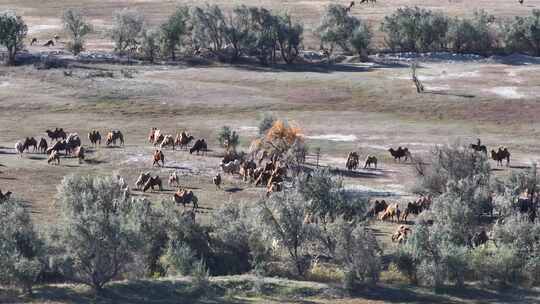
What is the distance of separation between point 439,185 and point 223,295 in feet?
58.5

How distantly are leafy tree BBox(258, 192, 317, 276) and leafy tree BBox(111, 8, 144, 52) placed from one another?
203ft

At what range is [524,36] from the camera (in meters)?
99.2

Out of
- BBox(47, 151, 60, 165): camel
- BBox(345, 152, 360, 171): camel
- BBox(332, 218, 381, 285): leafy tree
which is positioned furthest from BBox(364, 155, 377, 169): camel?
BBox(332, 218, 381, 285): leafy tree

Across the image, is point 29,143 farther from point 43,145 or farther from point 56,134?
point 56,134

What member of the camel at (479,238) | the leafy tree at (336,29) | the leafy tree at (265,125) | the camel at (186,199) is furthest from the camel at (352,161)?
the leafy tree at (336,29)

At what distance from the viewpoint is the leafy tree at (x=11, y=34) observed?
85.8 meters

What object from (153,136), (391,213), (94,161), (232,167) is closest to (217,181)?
(232,167)

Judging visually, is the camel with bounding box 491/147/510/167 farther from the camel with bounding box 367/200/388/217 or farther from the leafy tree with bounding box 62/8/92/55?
the leafy tree with bounding box 62/8/92/55

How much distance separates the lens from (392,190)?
49906mm

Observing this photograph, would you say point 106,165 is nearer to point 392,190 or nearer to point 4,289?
point 392,190

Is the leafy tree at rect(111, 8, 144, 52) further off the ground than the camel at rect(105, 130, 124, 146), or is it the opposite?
the leafy tree at rect(111, 8, 144, 52)

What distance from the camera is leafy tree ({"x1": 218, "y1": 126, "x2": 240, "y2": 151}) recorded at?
57.8m

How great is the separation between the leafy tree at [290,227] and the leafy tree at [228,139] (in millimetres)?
23198

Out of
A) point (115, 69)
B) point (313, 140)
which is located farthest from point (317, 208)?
point (115, 69)
